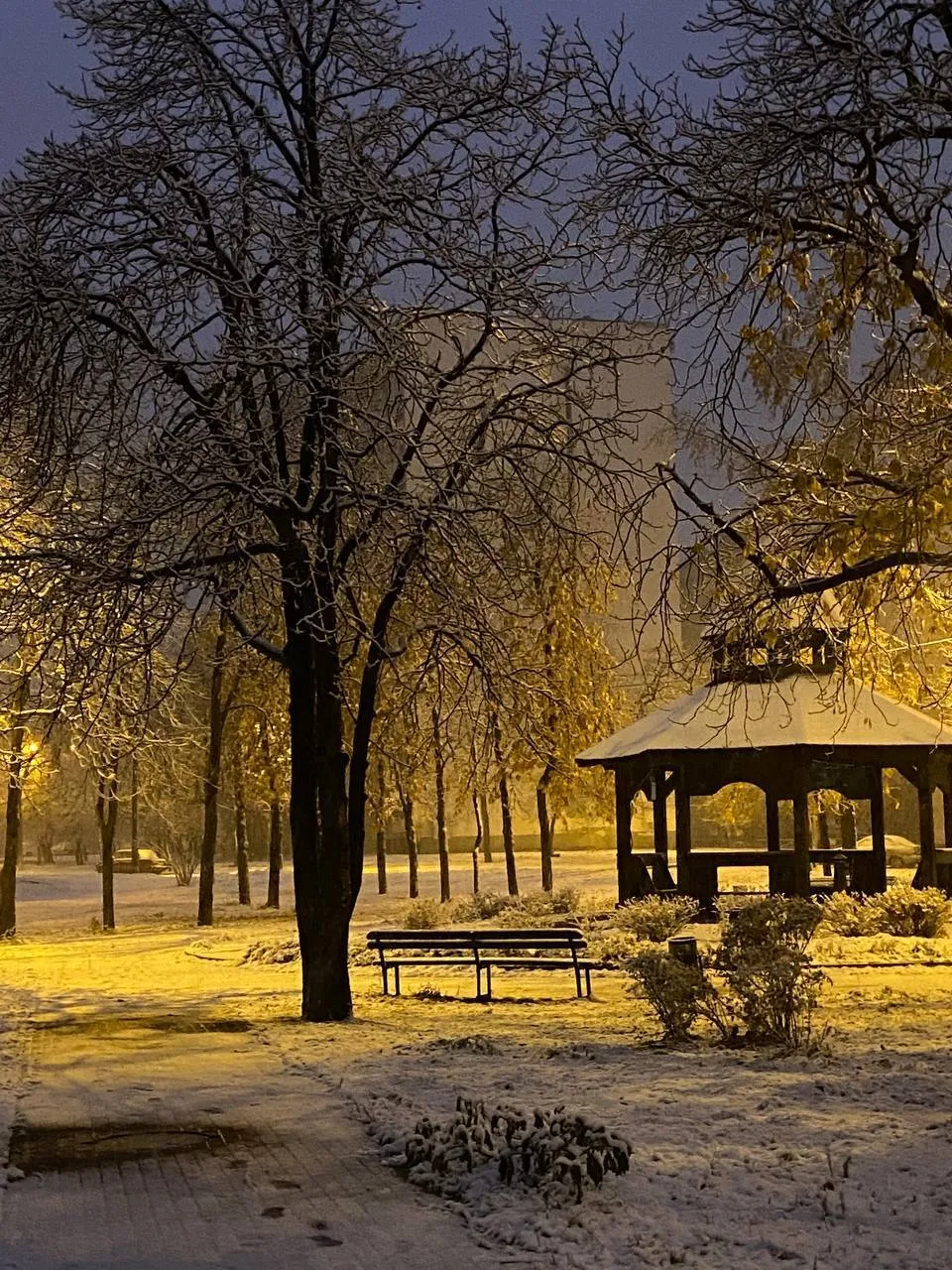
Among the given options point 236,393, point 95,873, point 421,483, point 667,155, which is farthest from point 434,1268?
point 95,873

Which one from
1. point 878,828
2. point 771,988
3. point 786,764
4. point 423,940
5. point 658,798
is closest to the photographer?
point 771,988

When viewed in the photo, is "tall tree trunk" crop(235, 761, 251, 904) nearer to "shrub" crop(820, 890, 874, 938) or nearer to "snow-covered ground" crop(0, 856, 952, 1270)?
"snow-covered ground" crop(0, 856, 952, 1270)

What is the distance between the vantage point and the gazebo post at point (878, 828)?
75.8 feet

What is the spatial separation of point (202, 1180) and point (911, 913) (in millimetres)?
14525

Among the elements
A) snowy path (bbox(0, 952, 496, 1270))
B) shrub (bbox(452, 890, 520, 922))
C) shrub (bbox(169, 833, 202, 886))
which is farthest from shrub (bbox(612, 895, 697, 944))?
shrub (bbox(169, 833, 202, 886))

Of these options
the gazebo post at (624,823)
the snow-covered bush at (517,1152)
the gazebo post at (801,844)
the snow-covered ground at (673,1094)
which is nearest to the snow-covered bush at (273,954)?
the snow-covered ground at (673,1094)

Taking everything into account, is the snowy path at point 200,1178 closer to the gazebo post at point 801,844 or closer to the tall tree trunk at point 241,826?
the gazebo post at point 801,844

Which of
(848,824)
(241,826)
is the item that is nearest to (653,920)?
(848,824)

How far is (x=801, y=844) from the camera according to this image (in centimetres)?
2197

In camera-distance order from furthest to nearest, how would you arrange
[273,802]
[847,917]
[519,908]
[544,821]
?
[273,802], [544,821], [519,908], [847,917]

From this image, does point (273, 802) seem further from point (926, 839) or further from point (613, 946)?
point (613, 946)

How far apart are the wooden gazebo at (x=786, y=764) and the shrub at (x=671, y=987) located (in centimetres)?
1064

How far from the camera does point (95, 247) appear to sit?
11922 millimetres

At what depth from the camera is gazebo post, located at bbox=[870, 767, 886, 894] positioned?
910 inches
